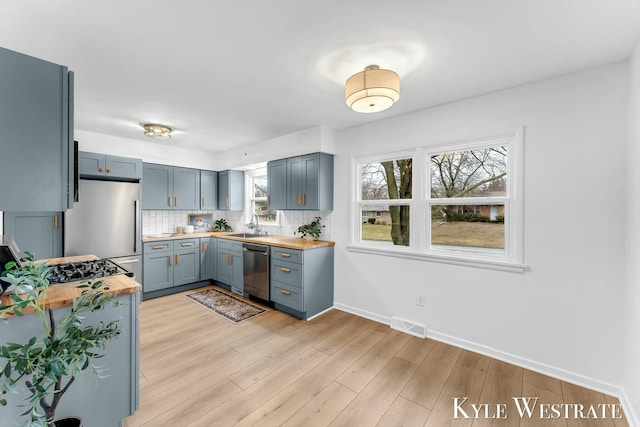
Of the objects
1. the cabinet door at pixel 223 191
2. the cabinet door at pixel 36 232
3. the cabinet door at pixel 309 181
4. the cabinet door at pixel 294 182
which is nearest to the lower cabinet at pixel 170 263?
the cabinet door at pixel 223 191

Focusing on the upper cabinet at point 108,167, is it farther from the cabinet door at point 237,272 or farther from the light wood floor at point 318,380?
the light wood floor at point 318,380

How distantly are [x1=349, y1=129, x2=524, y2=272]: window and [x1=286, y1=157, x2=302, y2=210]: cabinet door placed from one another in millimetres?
791

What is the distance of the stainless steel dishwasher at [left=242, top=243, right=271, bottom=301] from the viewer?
3732mm

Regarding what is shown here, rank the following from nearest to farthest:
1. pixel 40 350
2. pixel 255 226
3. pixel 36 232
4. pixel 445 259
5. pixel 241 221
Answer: pixel 40 350 < pixel 445 259 < pixel 36 232 < pixel 255 226 < pixel 241 221

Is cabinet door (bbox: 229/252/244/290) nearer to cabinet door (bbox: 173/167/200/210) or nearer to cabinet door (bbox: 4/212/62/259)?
cabinet door (bbox: 173/167/200/210)

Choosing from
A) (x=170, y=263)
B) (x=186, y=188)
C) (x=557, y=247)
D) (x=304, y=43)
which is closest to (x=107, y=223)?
(x=170, y=263)

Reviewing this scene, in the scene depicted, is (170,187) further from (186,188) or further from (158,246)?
(158,246)

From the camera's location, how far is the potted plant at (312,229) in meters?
3.83

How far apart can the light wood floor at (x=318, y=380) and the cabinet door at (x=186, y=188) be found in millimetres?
2249

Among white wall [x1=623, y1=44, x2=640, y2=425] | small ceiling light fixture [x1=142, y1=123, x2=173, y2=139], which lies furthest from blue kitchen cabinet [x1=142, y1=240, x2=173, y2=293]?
white wall [x1=623, y1=44, x2=640, y2=425]

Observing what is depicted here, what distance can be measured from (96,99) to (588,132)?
4.44 metres

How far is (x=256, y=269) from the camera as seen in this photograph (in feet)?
12.7

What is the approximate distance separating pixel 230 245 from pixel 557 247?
4015mm

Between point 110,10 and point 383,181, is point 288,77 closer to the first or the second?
point 110,10
